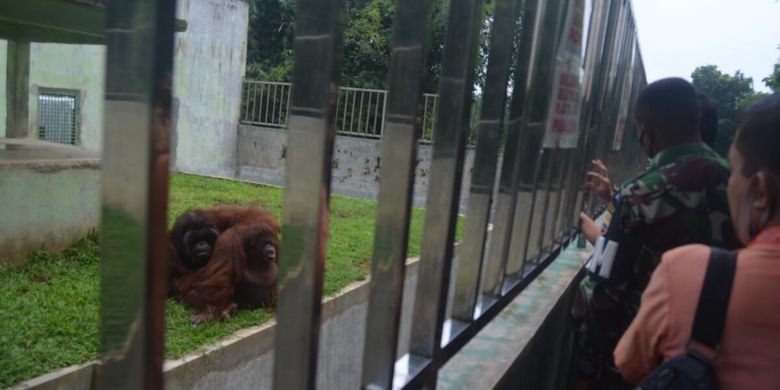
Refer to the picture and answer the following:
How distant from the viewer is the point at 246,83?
10914mm

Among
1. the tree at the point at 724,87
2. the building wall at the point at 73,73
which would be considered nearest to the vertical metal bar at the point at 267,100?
the building wall at the point at 73,73

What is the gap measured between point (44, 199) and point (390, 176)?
3.82 metres

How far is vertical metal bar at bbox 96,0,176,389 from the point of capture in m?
0.59

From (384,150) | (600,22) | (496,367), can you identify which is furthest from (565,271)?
(384,150)

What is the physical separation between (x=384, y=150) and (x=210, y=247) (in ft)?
11.1

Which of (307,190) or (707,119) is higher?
(707,119)

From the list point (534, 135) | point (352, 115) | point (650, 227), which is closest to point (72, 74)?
point (352, 115)

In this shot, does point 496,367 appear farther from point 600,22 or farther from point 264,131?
point 264,131

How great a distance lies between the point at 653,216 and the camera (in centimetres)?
181

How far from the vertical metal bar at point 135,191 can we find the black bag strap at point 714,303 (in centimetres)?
91

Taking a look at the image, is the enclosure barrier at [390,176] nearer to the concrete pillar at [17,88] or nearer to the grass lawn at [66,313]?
the grass lawn at [66,313]

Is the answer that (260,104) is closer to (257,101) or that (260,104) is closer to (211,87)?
(257,101)

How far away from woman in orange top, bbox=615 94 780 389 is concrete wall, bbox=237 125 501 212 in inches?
230

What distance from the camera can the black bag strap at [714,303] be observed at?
104cm
